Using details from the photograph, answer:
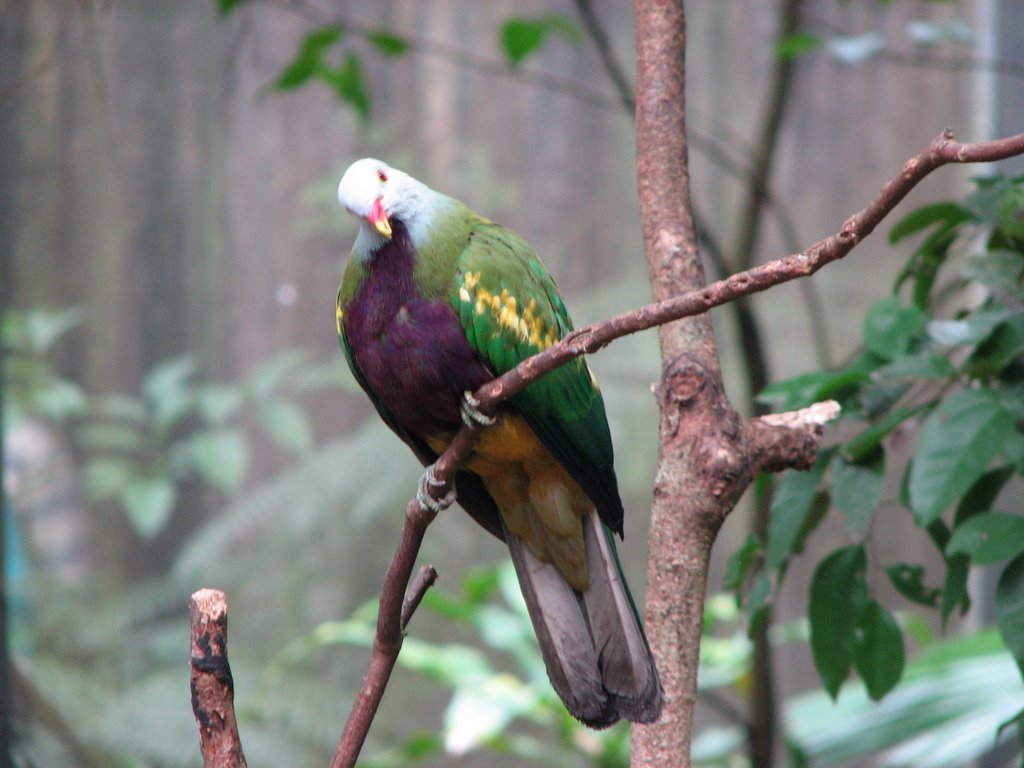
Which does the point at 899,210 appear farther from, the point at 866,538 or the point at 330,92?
the point at 866,538

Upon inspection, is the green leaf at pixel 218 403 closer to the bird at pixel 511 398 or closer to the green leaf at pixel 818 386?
the bird at pixel 511 398

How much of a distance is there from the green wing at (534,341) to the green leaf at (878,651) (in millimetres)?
339

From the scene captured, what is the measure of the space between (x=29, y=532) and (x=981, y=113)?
312 centimetres

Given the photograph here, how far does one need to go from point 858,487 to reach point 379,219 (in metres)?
0.67

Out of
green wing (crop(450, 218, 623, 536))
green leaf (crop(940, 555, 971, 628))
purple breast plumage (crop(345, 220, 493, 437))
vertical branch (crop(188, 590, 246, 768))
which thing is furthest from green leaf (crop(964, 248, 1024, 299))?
vertical branch (crop(188, 590, 246, 768))

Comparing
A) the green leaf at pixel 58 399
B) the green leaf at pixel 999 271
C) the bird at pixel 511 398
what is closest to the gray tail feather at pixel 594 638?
the bird at pixel 511 398

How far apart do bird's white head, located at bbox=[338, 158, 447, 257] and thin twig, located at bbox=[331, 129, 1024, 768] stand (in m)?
0.27

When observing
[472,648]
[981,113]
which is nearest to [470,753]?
[472,648]

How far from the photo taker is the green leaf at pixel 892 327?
4.14ft

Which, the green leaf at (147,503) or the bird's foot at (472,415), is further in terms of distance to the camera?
the green leaf at (147,503)

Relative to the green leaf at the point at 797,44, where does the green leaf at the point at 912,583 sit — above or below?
below

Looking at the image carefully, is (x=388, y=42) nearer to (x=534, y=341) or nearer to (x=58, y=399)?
(x=534, y=341)

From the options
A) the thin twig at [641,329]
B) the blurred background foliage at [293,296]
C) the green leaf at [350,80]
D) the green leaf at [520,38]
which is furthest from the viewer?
the blurred background foliage at [293,296]

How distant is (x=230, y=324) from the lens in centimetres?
307
